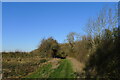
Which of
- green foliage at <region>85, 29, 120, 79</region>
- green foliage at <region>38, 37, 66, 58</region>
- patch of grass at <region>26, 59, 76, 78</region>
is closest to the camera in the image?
green foliage at <region>85, 29, 120, 79</region>

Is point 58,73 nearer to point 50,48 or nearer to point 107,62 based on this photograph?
point 107,62

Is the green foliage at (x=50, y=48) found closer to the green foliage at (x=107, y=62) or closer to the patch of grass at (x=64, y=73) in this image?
the patch of grass at (x=64, y=73)

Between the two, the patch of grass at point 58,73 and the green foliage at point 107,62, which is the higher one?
the green foliage at point 107,62

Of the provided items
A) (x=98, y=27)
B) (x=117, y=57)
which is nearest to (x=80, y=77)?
(x=117, y=57)

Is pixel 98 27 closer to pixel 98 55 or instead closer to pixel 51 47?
pixel 98 55

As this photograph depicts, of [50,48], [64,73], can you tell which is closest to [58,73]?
[64,73]

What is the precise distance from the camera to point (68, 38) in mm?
25406

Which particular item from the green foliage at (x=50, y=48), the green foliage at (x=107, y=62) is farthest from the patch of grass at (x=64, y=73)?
the green foliage at (x=50, y=48)

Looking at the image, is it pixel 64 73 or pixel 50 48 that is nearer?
pixel 64 73

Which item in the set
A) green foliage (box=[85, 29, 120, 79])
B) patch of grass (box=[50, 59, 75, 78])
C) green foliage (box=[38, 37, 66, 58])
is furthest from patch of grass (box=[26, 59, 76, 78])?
green foliage (box=[38, 37, 66, 58])

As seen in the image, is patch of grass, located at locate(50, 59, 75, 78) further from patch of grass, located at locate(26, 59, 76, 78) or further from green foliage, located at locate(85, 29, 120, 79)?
green foliage, located at locate(85, 29, 120, 79)

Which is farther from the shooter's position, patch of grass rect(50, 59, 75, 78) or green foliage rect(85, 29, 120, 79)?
patch of grass rect(50, 59, 75, 78)

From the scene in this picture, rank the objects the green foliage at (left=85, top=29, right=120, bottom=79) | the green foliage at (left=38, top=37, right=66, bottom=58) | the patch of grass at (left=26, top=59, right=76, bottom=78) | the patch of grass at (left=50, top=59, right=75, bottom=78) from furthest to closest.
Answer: the green foliage at (left=38, top=37, right=66, bottom=58) → the patch of grass at (left=26, top=59, right=76, bottom=78) → the patch of grass at (left=50, top=59, right=75, bottom=78) → the green foliage at (left=85, top=29, right=120, bottom=79)

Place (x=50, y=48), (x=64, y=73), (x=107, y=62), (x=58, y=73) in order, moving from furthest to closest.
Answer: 1. (x=50, y=48)
2. (x=58, y=73)
3. (x=64, y=73)
4. (x=107, y=62)
